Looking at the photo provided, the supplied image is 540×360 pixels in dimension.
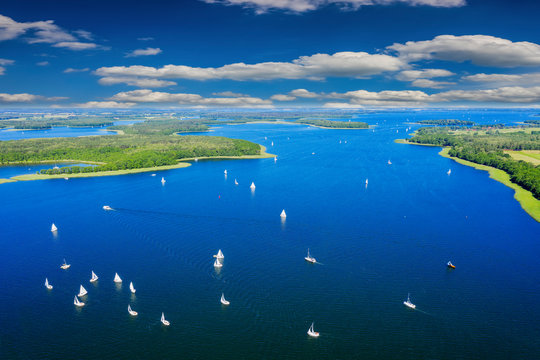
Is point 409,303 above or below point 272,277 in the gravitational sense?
above

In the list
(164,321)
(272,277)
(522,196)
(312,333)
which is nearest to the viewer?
(312,333)

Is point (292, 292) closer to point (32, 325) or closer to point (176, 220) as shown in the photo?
point (32, 325)

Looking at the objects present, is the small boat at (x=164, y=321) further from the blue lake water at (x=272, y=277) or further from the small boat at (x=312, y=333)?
the small boat at (x=312, y=333)

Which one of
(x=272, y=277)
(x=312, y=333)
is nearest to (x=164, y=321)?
(x=272, y=277)

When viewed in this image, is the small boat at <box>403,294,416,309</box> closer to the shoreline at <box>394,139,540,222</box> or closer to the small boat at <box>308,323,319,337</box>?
the small boat at <box>308,323,319,337</box>

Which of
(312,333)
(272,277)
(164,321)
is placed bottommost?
(164,321)

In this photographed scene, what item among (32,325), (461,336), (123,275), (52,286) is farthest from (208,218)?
(461,336)

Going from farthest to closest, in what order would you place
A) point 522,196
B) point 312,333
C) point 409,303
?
point 522,196, point 409,303, point 312,333

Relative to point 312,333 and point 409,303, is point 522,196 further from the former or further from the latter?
point 312,333

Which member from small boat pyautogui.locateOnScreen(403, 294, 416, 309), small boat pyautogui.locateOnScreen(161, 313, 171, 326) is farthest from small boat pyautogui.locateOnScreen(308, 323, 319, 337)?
small boat pyautogui.locateOnScreen(161, 313, 171, 326)
